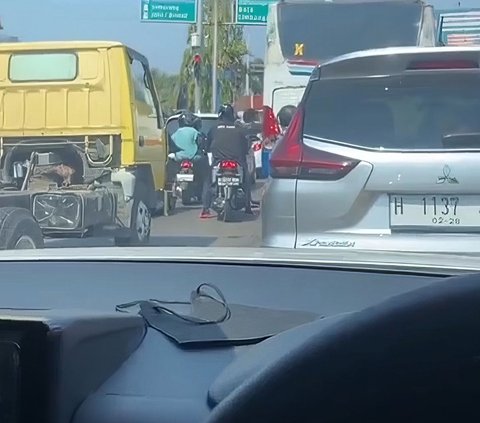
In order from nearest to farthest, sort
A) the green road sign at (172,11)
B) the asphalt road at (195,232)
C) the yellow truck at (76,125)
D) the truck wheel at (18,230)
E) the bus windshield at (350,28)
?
1. the truck wheel at (18,230)
2. the yellow truck at (76,125)
3. the asphalt road at (195,232)
4. the bus windshield at (350,28)
5. the green road sign at (172,11)

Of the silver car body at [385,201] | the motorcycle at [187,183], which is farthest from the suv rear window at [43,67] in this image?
the motorcycle at [187,183]

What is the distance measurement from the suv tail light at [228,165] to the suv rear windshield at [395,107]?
345 inches

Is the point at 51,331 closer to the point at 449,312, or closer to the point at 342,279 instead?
the point at 449,312

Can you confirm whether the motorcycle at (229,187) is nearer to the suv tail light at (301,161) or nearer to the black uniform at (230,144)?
the black uniform at (230,144)

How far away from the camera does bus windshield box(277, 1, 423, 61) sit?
17312mm

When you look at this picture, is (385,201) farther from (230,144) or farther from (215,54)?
(215,54)

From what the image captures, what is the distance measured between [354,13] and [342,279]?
15227mm

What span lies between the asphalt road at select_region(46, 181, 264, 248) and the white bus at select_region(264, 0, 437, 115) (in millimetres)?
2612

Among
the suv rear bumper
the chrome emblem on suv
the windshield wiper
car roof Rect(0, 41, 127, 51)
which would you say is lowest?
the suv rear bumper

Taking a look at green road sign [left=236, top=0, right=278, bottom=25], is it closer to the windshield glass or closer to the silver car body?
the windshield glass

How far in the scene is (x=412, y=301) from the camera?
1051 mm

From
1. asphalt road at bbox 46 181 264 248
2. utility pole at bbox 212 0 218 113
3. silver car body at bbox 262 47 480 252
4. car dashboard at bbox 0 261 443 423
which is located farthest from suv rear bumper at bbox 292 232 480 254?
utility pole at bbox 212 0 218 113

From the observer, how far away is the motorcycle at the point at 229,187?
15.0m

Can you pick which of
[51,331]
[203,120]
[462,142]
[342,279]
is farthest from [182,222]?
[51,331]
